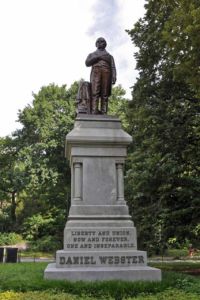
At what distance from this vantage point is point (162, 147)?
20875 millimetres

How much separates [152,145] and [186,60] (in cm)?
588

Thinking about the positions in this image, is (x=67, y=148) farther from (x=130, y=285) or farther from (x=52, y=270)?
(x=130, y=285)

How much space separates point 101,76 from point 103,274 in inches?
248

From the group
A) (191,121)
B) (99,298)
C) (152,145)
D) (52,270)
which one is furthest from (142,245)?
(99,298)

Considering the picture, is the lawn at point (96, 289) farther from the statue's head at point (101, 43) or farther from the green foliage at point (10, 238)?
the green foliage at point (10, 238)

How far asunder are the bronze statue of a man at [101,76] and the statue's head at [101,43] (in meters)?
0.19

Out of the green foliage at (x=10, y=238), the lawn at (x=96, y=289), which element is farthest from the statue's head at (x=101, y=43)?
the green foliage at (x=10, y=238)

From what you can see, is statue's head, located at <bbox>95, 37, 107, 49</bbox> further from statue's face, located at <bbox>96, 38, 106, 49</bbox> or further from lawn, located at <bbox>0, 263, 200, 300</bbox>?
lawn, located at <bbox>0, 263, 200, 300</bbox>

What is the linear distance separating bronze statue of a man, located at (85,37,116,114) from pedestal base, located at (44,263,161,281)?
17.1 feet

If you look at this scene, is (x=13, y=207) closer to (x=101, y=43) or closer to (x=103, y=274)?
(x=101, y=43)

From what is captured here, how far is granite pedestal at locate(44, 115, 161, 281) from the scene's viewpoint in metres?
10.8

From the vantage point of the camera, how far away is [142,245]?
2147 cm

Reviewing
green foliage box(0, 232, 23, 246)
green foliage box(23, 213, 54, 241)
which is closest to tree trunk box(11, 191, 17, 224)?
green foliage box(23, 213, 54, 241)

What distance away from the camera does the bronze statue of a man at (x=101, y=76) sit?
13914 millimetres
